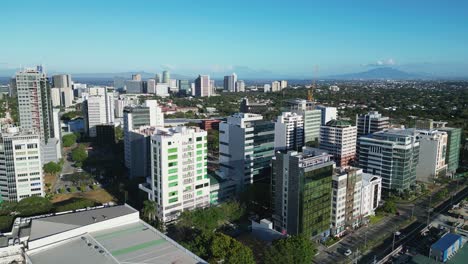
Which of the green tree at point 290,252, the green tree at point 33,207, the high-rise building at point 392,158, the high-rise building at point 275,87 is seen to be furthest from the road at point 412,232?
the high-rise building at point 275,87

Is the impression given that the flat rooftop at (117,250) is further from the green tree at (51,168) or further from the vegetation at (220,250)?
the green tree at (51,168)

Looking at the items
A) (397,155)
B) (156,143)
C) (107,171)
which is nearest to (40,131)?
(107,171)

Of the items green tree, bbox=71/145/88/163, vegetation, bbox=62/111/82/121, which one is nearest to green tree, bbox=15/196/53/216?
green tree, bbox=71/145/88/163

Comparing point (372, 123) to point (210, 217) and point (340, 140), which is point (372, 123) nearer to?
point (340, 140)

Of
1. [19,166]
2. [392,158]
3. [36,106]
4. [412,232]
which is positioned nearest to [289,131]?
[392,158]

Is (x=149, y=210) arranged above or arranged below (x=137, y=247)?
below

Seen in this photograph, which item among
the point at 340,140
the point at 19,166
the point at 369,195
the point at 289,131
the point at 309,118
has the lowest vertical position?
the point at 369,195
